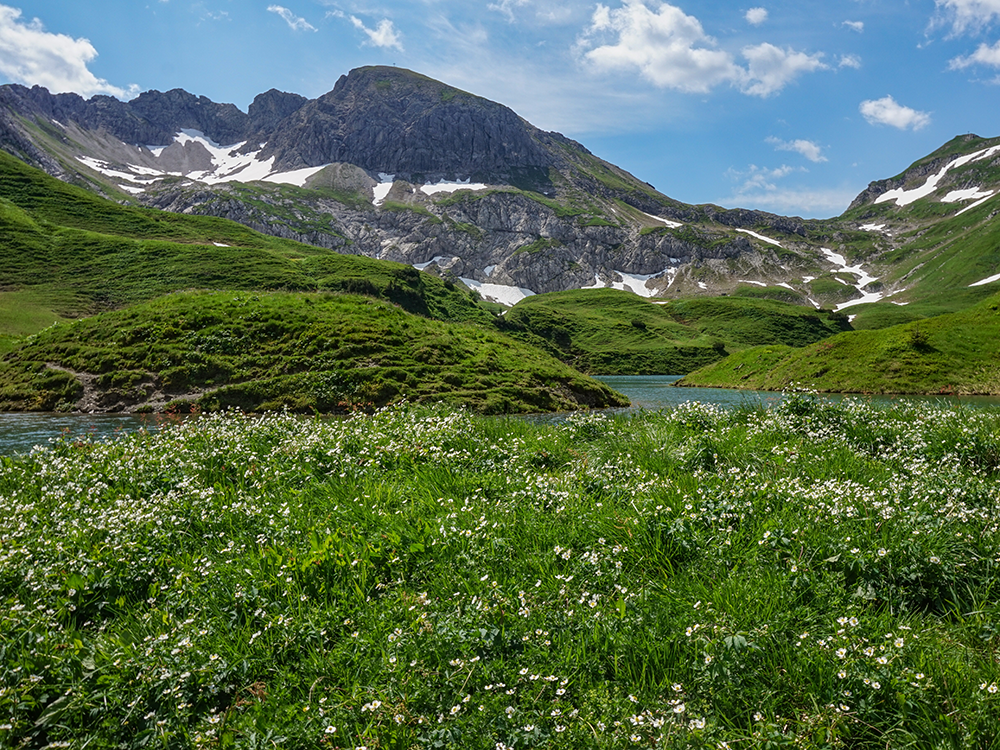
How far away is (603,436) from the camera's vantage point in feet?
43.2

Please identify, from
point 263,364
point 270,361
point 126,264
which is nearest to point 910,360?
point 270,361

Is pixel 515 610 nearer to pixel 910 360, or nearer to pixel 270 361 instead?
pixel 270 361

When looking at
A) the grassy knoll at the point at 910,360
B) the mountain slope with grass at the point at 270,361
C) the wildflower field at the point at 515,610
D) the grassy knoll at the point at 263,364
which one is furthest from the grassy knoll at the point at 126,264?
the grassy knoll at the point at 910,360

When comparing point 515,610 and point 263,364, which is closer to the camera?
point 515,610

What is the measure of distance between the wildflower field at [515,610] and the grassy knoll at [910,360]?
149 ft

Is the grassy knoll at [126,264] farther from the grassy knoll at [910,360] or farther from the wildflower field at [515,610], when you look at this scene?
the grassy knoll at [910,360]

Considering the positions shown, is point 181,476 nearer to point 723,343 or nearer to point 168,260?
point 168,260

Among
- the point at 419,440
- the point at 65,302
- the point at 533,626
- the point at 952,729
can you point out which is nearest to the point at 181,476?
the point at 419,440

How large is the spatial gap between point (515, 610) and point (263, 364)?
35.3 meters

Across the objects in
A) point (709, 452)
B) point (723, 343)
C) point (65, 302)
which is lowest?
point (65, 302)

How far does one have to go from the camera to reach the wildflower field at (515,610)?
4.02 metres

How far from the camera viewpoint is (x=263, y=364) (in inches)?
1414

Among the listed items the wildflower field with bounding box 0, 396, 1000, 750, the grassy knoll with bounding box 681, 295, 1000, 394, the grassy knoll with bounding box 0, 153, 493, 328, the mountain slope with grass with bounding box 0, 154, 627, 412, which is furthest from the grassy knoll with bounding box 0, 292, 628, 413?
the grassy knoll with bounding box 0, 153, 493, 328

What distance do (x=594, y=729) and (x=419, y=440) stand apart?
8.14m
